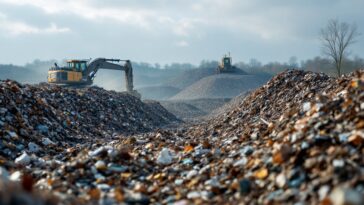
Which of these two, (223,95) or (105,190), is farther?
(223,95)

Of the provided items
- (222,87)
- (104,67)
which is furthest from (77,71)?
(222,87)

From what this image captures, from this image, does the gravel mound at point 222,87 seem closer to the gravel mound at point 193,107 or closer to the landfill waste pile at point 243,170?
the gravel mound at point 193,107

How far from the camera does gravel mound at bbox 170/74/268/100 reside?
163ft

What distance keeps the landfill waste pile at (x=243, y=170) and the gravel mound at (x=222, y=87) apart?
4226 centimetres

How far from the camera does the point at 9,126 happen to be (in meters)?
9.78

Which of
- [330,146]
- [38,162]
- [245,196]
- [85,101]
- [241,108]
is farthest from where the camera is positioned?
[85,101]

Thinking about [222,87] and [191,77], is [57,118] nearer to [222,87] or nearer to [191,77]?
[222,87]

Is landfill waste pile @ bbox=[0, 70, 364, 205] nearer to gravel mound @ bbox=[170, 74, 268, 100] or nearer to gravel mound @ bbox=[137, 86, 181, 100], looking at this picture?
gravel mound @ bbox=[170, 74, 268, 100]

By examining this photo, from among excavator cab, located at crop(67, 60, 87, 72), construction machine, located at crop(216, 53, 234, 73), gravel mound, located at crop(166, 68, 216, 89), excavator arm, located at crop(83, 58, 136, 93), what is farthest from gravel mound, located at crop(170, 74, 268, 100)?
excavator cab, located at crop(67, 60, 87, 72)

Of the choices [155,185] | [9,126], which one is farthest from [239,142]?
[9,126]

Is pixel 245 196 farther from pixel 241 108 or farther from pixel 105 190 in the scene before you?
pixel 241 108

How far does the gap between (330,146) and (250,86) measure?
4786 centimetres

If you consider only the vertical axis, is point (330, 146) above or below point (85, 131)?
above

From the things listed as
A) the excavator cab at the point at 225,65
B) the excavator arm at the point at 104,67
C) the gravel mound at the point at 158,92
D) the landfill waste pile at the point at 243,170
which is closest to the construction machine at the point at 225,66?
the excavator cab at the point at 225,65
